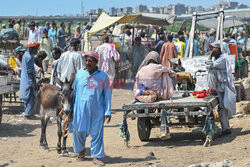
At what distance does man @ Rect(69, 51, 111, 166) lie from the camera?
719 centimetres

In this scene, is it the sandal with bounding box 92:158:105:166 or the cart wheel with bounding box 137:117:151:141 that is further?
the cart wheel with bounding box 137:117:151:141

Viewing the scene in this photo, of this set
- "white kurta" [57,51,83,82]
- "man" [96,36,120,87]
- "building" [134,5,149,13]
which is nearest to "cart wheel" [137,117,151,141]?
"white kurta" [57,51,83,82]

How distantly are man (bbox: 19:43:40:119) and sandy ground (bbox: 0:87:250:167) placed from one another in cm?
52

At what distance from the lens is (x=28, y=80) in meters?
11.7

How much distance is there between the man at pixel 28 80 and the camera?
1103 cm

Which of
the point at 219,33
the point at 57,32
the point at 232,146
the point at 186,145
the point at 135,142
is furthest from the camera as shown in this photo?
the point at 57,32

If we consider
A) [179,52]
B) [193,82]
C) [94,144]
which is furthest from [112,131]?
[179,52]

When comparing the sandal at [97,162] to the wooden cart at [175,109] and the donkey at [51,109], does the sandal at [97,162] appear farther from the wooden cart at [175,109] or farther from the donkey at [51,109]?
the wooden cart at [175,109]

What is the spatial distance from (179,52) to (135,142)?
9593 millimetres

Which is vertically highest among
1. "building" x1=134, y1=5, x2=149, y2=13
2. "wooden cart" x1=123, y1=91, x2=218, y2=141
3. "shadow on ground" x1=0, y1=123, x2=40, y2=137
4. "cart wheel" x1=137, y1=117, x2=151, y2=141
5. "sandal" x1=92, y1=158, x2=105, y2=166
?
"building" x1=134, y1=5, x2=149, y2=13

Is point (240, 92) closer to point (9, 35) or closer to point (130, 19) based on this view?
point (130, 19)

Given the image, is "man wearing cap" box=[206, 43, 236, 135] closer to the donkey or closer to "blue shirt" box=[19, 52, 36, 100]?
the donkey

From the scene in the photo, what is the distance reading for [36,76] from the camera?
1189 centimetres

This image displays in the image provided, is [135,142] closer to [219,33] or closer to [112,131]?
[112,131]
